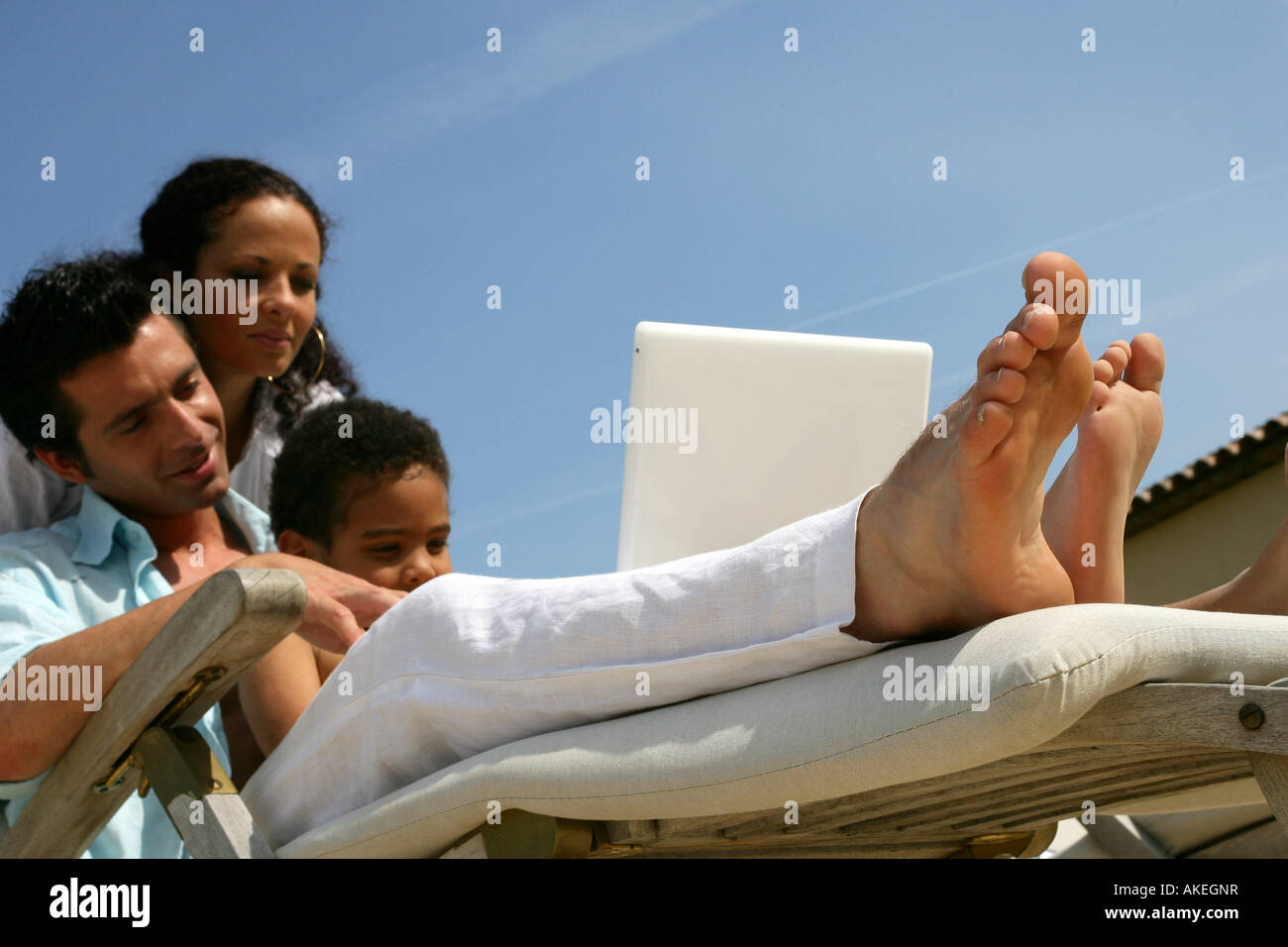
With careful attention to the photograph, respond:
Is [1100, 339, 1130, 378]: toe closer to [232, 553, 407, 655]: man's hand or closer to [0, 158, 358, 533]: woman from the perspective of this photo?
[232, 553, 407, 655]: man's hand

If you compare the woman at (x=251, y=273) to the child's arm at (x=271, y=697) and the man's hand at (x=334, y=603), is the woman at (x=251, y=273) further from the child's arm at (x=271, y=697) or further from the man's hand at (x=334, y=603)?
the man's hand at (x=334, y=603)

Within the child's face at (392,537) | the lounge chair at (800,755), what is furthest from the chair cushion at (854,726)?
the child's face at (392,537)

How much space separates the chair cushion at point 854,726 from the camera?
96 centimetres

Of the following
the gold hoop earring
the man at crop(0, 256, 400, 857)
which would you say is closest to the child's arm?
the man at crop(0, 256, 400, 857)

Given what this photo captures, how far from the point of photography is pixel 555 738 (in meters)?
1.19

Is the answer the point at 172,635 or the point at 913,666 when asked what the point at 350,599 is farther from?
the point at 913,666

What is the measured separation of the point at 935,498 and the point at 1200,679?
0.87 ft

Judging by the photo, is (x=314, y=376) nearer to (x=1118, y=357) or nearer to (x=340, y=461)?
(x=340, y=461)

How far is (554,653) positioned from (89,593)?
3.70 ft

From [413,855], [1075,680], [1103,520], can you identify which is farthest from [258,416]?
[1075,680]

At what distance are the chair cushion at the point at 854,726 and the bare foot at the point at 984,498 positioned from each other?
0.05 meters

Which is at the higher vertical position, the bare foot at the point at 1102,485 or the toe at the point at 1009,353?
the toe at the point at 1009,353

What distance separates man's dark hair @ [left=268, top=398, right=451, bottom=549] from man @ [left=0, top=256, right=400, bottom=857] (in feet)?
0.35

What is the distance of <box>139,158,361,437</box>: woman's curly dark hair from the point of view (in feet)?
9.92
